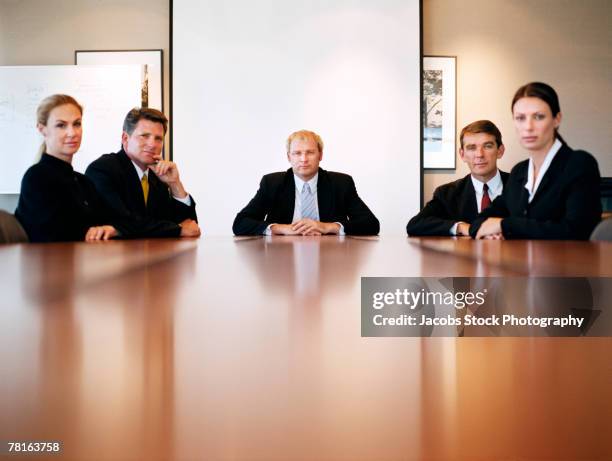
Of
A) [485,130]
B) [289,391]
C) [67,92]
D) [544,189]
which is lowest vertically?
[289,391]

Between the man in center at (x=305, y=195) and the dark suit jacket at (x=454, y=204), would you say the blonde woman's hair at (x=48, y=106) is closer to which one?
the man in center at (x=305, y=195)

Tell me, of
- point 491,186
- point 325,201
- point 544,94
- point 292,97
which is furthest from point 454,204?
point 292,97

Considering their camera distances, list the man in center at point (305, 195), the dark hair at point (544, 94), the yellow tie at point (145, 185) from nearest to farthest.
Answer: the dark hair at point (544, 94)
the yellow tie at point (145, 185)
the man in center at point (305, 195)

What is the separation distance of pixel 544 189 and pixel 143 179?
1.53 metres

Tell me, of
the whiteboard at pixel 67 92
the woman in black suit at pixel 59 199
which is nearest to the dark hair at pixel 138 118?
the woman in black suit at pixel 59 199

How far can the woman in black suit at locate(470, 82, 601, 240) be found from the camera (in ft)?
5.05

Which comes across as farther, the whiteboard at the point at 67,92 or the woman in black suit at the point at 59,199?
the whiteboard at the point at 67,92

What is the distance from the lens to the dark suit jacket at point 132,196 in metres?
2.08

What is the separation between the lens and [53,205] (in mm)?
1777

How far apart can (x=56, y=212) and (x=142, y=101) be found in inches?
95.6

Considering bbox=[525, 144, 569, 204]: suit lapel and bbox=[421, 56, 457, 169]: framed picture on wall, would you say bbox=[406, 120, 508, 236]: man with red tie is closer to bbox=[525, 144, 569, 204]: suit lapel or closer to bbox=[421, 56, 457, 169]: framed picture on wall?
bbox=[525, 144, 569, 204]: suit lapel

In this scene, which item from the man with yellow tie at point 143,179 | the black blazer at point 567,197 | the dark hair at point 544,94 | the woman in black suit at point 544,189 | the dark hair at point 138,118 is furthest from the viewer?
the dark hair at point 138,118

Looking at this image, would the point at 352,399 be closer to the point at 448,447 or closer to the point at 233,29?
the point at 448,447

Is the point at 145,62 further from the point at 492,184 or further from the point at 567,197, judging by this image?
the point at 567,197
